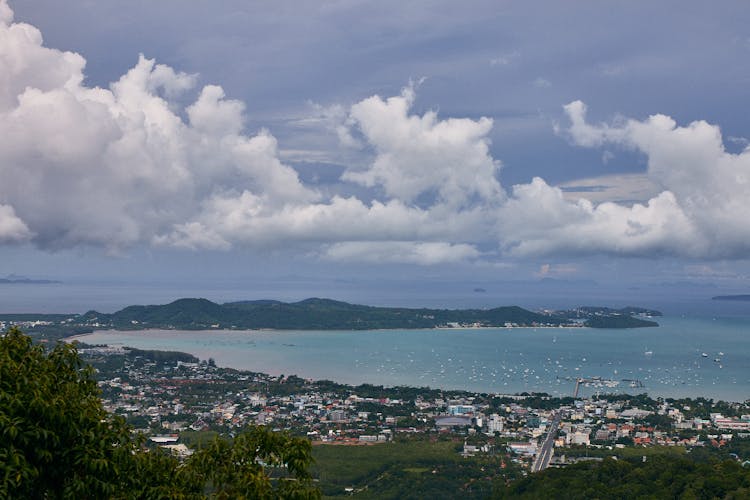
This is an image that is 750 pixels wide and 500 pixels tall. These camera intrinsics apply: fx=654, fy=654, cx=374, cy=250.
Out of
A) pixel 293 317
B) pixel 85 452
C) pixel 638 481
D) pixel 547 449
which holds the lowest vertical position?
pixel 547 449

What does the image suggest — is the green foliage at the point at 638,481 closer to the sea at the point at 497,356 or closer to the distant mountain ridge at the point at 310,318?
the sea at the point at 497,356

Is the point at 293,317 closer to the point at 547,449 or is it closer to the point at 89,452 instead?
the point at 547,449

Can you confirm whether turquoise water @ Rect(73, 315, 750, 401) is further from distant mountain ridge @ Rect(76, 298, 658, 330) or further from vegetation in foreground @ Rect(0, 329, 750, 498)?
vegetation in foreground @ Rect(0, 329, 750, 498)

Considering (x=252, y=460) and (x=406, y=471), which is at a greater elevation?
(x=252, y=460)

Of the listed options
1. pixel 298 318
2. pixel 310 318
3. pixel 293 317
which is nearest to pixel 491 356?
pixel 310 318

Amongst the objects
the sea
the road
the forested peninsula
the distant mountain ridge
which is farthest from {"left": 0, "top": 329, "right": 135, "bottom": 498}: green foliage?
the distant mountain ridge

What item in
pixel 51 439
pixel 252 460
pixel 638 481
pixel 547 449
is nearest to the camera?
pixel 51 439
